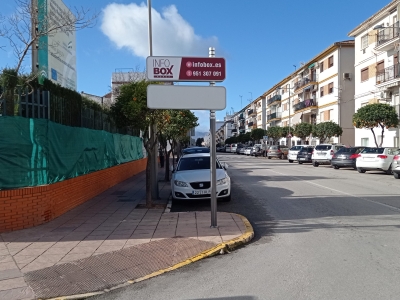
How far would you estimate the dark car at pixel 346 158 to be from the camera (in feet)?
83.8

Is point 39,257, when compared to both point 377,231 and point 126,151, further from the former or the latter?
point 126,151

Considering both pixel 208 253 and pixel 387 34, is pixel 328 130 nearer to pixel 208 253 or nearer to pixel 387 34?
pixel 387 34

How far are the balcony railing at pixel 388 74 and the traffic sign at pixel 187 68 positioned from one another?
27594 mm

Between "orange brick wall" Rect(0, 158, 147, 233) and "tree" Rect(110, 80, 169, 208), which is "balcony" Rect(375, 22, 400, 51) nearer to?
"tree" Rect(110, 80, 169, 208)

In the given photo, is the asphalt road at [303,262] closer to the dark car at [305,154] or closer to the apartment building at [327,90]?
the dark car at [305,154]

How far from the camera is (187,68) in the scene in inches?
318

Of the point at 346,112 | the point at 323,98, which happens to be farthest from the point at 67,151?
the point at 323,98

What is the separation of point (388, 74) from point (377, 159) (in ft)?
46.1

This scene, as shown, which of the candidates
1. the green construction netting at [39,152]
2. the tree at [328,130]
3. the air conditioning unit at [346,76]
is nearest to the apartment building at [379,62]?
the tree at [328,130]

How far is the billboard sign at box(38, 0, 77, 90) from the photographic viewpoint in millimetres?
10812

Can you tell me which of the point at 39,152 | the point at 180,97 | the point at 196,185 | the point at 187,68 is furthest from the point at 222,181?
the point at 39,152

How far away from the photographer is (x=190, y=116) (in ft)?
59.5

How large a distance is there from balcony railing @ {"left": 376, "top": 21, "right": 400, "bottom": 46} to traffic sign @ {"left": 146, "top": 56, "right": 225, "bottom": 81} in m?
27.9

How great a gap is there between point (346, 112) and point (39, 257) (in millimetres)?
42213
